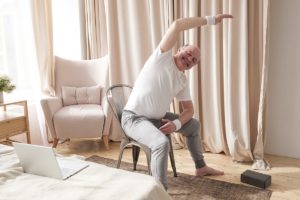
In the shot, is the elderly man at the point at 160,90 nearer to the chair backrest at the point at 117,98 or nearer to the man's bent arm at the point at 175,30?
the man's bent arm at the point at 175,30

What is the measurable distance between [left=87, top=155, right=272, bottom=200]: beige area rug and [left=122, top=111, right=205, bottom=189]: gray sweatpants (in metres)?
0.18

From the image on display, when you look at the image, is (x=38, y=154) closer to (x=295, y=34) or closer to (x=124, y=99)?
(x=124, y=99)

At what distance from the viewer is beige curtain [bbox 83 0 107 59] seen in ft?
11.9

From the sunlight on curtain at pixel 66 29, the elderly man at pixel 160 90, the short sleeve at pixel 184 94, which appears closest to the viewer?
the elderly man at pixel 160 90

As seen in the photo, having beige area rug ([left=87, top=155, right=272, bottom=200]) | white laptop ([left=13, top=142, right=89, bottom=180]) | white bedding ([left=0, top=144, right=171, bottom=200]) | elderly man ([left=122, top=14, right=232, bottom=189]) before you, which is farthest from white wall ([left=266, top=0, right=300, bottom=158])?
white laptop ([left=13, top=142, right=89, bottom=180])

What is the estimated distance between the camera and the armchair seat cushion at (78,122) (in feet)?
10.3

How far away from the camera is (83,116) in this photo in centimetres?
313

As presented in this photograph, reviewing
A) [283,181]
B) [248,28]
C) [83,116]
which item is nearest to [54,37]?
[83,116]

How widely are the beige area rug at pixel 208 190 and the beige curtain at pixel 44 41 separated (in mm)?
1886

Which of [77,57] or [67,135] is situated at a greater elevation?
[77,57]

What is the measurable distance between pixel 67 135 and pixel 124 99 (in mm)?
889

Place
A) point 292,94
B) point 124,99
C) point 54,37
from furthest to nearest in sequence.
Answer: point 54,37
point 292,94
point 124,99

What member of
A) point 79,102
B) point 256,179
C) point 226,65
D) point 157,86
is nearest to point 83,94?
point 79,102

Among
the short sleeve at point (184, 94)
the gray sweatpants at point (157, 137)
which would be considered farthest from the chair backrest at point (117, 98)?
the short sleeve at point (184, 94)
